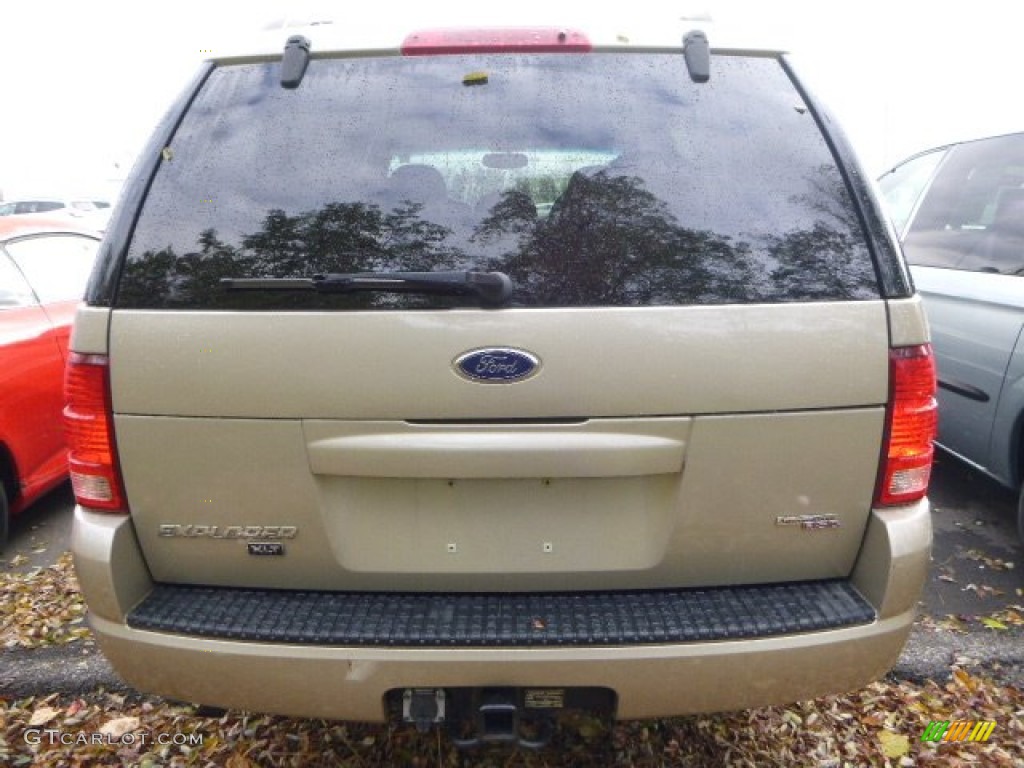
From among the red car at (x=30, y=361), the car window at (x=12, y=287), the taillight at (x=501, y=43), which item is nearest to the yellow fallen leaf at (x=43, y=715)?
the red car at (x=30, y=361)

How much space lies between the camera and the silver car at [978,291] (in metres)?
3.20

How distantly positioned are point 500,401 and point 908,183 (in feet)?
13.5

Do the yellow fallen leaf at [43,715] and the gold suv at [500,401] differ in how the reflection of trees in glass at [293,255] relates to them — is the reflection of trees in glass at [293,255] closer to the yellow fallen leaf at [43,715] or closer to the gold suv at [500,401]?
the gold suv at [500,401]

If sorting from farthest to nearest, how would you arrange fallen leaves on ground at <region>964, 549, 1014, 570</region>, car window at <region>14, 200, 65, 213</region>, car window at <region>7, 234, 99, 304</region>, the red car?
car window at <region>14, 200, 65, 213</region> < car window at <region>7, 234, 99, 304</region> < the red car < fallen leaves on ground at <region>964, 549, 1014, 570</region>

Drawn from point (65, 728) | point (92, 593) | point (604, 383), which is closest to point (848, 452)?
point (604, 383)

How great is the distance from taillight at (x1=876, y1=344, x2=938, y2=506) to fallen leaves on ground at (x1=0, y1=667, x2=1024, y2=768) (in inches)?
42.3

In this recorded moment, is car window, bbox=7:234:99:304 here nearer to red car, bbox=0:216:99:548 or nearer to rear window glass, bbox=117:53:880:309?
red car, bbox=0:216:99:548

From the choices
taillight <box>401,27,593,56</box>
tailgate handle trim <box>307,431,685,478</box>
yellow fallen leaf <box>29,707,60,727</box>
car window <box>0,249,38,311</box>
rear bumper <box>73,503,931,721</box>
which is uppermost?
taillight <box>401,27,593,56</box>

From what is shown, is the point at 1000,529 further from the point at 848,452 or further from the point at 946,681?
the point at 848,452

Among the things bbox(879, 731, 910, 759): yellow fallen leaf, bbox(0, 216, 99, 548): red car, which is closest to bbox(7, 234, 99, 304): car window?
bbox(0, 216, 99, 548): red car

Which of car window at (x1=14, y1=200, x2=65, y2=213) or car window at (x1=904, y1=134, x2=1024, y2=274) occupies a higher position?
car window at (x1=904, y1=134, x2=1024, y2=274)
